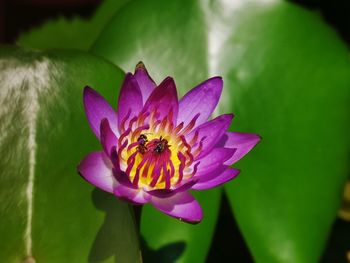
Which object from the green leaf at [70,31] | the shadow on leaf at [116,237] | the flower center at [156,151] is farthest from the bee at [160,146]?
the green leaf at [70,31]

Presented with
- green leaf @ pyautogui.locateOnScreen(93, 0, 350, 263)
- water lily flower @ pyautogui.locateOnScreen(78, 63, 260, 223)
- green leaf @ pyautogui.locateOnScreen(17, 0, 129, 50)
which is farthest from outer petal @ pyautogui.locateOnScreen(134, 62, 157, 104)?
green leaf @ pyautogui.locateOnScreen(17, 0, 129, 50)

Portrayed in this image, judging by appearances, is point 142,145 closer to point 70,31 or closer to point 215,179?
point 215,179

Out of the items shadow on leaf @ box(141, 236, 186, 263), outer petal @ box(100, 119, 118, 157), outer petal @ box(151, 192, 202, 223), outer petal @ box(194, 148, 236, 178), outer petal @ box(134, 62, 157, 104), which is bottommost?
shadow on leaf @ box(141, 236, 186, 263)

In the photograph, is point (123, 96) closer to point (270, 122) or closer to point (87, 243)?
point (87, 243)

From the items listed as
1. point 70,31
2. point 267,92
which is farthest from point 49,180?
point 70,31

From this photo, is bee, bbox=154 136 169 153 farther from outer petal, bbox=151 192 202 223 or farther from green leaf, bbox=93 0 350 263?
green leaf, bbox=93 0 350 263

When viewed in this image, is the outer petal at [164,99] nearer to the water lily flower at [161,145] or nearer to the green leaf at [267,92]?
the water lily flower at [161,145]
